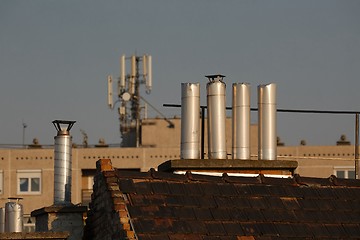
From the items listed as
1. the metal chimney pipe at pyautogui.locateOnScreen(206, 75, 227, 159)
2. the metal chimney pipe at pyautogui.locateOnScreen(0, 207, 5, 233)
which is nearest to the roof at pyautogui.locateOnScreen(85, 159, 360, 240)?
the metal chimney pipe at pyautogui.locateOnScreen(206, 75, 227, 159)

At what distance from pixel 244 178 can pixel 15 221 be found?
434 cm

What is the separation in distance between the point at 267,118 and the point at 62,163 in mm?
3811

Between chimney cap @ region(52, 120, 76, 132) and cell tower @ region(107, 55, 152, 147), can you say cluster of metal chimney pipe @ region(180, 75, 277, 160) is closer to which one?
chimney cap @ region(52, 120, 76, 132)

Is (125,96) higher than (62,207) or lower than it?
higher

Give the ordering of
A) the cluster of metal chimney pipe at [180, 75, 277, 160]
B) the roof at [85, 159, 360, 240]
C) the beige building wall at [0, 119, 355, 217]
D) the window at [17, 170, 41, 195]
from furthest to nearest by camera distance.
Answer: the window at [17, 170, 41, 195] < the beige building wall at [0, 119, 355, 217] < the cluster of metal chimney pipe at [180, 75, 277, 160] < the roof at [85, 159, 360, 240]

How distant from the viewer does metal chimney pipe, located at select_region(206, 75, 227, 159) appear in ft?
81.6

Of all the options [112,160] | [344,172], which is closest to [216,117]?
[344,172]

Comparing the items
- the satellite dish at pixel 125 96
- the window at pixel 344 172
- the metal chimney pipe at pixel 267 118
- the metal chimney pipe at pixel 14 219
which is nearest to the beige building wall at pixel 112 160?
the window at pixel 344 172

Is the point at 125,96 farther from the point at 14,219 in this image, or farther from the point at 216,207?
the point at 216,207

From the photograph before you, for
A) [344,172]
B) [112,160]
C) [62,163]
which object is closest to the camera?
[62,163]

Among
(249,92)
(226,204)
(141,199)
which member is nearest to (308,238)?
(226,204)

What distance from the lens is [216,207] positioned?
853 inches

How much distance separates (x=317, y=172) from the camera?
297 ft

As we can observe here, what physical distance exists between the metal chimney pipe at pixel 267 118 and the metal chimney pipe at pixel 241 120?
11.3 inches
